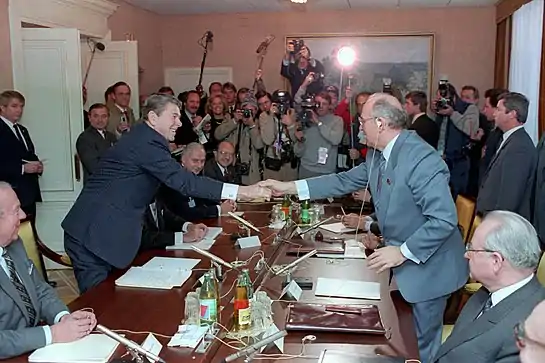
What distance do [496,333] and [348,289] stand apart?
0.86 meters

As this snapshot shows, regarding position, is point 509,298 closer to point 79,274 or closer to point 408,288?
point 408,288

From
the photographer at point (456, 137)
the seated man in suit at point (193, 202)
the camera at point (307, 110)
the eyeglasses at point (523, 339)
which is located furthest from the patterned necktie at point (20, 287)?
the photographer at point (456, 137)

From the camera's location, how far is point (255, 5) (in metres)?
7.66

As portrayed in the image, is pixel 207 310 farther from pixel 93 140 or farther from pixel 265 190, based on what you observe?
pixel 93 140

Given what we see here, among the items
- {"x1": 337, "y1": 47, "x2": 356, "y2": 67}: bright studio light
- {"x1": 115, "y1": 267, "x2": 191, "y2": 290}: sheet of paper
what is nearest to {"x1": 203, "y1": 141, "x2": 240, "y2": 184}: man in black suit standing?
{"x1": 115, "y1": 267, "x2": 191, "y2": 290}: sheet of paper

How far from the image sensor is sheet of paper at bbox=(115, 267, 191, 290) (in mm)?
2557

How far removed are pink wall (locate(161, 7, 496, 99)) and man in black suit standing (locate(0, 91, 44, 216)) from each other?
13.0 feet

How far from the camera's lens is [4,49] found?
16.1 ft

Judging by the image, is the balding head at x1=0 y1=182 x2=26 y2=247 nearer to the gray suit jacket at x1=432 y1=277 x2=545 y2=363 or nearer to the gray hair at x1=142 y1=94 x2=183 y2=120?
the gray hair at x1=142 y1=94 x2=183 y2=120

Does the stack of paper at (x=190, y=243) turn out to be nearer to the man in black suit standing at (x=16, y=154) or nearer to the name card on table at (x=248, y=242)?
the name card on table at (x=248, y=242)

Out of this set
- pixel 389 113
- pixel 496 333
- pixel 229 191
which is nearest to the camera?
pixel 496 333

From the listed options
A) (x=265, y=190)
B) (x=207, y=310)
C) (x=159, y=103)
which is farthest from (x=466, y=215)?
(x=207, y=310)

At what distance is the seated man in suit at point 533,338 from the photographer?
1.14 metres

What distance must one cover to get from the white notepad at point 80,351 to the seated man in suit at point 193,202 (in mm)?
2002
